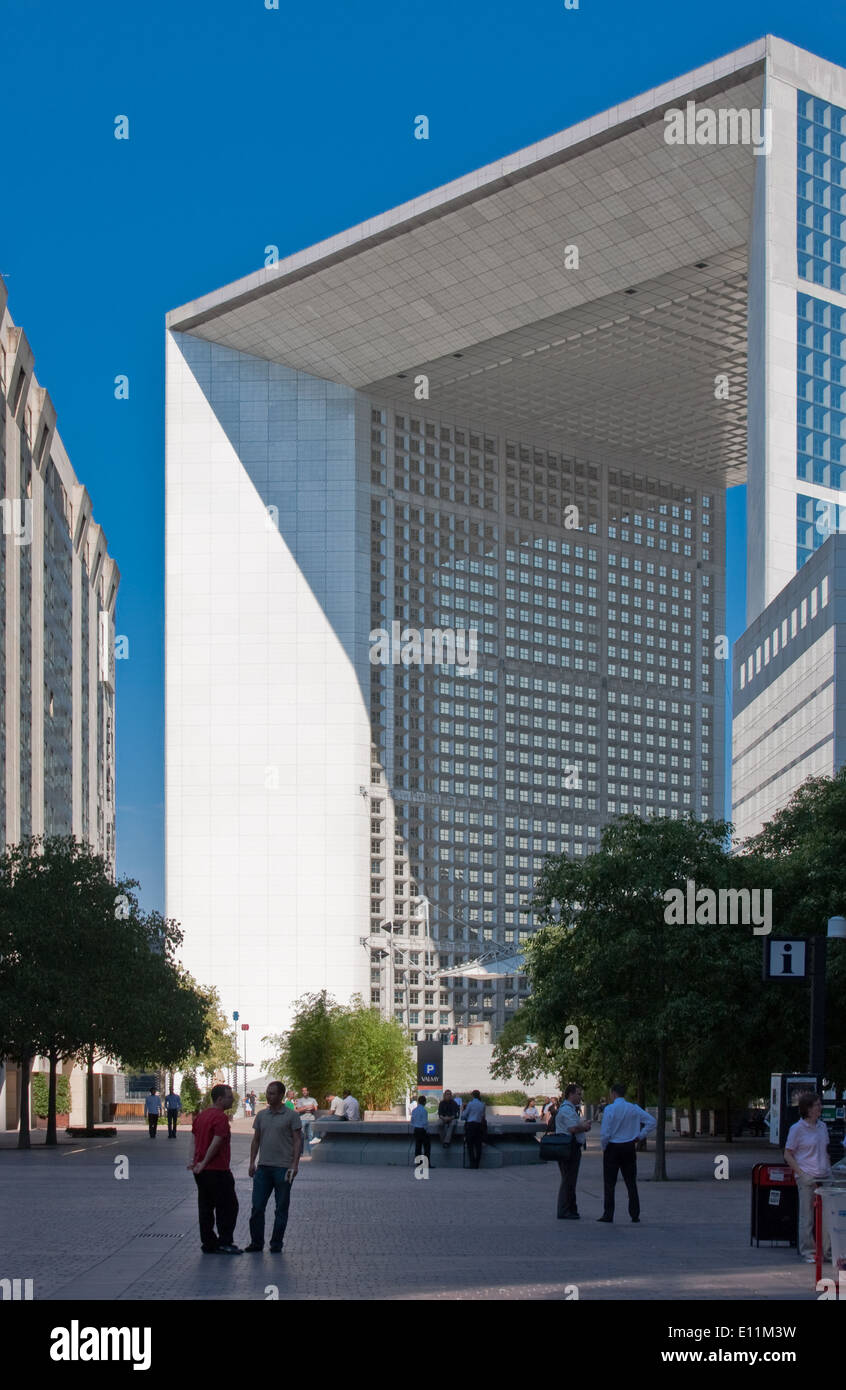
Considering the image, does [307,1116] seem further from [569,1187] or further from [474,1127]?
[569,1187]

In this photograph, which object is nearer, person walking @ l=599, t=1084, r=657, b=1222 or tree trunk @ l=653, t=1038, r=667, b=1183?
person walking @ l=599, t=1084, r=657, b=1222

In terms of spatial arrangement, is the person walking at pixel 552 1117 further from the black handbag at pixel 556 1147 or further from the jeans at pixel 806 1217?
the jeans at pixel 806 1217

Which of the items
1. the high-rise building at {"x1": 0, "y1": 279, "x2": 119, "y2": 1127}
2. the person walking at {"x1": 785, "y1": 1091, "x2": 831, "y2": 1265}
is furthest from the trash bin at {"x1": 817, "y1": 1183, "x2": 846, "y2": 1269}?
the high-rise building at {"x1": 0, "y1": 279, "x2": 119, "y2": 1127}

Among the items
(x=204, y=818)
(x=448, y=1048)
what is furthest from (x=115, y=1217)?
(x=204, y=818)

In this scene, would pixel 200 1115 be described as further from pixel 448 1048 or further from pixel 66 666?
pixel 448 1048

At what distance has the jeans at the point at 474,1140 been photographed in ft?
130

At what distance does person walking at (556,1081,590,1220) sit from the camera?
2281 centimetres

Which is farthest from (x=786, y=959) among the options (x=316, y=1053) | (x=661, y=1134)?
(x=316, y=1053)

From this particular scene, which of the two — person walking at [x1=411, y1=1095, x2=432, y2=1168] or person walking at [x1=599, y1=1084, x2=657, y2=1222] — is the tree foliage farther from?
→ person walking at [x1=599, y1=1084, x2=657, y2=1222]

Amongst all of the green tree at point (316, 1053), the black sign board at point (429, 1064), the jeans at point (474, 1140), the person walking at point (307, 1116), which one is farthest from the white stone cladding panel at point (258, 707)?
the jeans at point (474, 1140)

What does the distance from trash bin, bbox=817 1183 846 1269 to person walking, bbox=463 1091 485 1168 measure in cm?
2320

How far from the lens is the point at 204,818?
138375mm

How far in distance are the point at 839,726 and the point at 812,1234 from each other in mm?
50105

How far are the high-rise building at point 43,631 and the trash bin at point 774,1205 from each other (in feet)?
182
